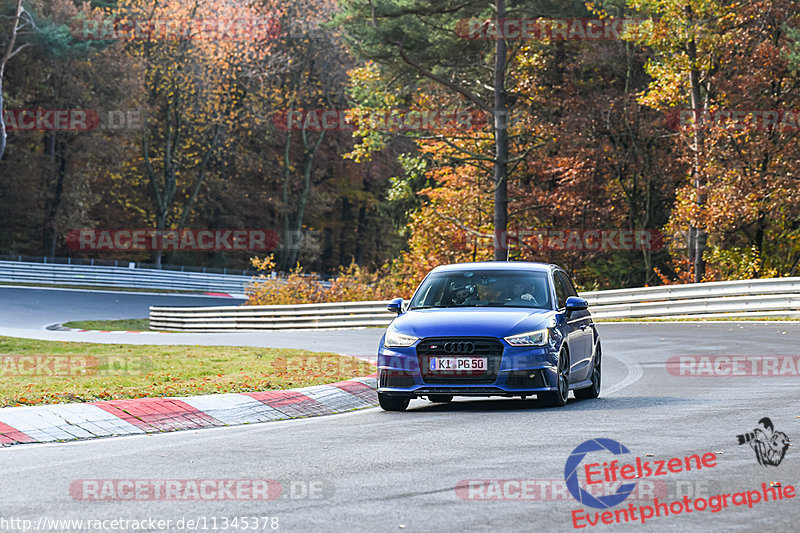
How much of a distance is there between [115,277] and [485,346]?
49151mm

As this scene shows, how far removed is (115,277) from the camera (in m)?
58.5

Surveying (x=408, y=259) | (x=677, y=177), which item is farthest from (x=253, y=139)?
Result: (x=677, y=177)

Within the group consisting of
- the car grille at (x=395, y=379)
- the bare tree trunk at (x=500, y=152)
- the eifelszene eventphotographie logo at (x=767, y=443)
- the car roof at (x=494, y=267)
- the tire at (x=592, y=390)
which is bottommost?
the tire at (x=592, y=390)

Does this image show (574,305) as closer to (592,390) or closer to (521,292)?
(521,292)

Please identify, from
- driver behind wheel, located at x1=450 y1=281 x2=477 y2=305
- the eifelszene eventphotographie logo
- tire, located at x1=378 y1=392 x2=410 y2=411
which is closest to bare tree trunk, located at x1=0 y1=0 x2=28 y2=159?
driver behind wheel, located at x1=450 y1=281 x2=477 y2=305

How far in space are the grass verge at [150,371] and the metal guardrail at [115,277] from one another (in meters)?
32.0

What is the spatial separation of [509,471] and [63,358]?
49.7ft

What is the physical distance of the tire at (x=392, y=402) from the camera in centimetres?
1240

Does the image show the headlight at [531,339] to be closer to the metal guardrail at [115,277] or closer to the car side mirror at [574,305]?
the car side mirror at [574,305]

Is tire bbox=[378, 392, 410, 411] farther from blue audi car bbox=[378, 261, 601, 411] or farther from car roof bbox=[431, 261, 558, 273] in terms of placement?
car roof bbox=[431, 261, 558, 273]

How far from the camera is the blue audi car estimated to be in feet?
38.7

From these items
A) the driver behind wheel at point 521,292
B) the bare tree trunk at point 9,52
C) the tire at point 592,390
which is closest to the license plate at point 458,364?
the driver behind wheel at point 521,292

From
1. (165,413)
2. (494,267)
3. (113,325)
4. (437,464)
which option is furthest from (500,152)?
(437,464)

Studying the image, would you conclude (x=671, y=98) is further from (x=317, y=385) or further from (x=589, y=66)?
(x=317, y=385)
